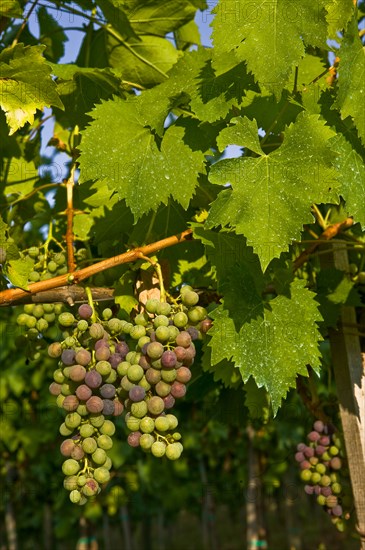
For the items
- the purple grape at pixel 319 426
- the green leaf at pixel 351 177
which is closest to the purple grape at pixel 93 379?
the green leaf at pixel 351 177

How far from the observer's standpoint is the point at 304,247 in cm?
227

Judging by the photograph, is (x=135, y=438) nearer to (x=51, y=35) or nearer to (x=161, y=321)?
(x=161, y=321)

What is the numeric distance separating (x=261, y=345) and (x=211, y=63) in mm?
713

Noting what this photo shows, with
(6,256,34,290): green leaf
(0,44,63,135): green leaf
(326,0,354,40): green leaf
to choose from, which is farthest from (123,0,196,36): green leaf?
(6,256,34,290): green leaf

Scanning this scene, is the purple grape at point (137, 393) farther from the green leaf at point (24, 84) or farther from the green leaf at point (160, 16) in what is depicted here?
the green leaf at point (160, 16)

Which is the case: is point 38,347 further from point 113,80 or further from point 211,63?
point 211,63

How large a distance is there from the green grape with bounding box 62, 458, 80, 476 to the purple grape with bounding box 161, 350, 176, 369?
1.04 feet

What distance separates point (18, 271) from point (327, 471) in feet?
4.72

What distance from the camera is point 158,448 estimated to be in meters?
1.56

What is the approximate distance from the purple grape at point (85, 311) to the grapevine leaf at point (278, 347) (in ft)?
1.19

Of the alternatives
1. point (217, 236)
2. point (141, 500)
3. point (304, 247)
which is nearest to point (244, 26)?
point (217, 236)

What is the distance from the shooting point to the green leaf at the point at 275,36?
59.0 inches

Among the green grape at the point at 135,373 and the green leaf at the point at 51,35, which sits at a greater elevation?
the green leaf at the point at 51,35

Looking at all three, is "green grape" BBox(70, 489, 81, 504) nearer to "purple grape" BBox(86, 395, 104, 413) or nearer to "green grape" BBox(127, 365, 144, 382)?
"purple grape" BBox(86, 395, 104, 413)
